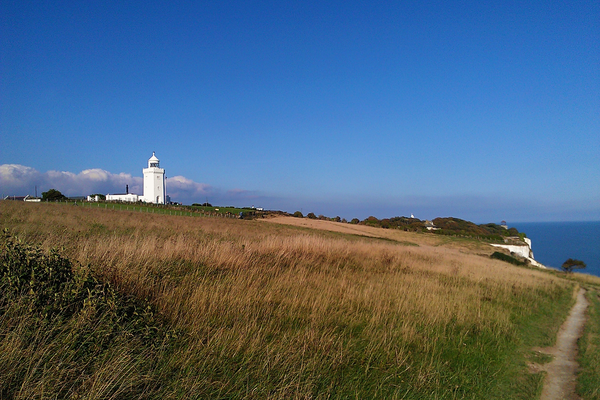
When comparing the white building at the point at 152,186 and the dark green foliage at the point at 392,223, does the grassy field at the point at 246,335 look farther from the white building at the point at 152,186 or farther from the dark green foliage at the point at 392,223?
the white building at the point at 152,186

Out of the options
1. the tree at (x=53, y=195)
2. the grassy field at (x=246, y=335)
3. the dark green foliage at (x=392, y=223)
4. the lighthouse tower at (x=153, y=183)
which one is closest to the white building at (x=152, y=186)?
the lighthouse tower at (x=153, y=183)

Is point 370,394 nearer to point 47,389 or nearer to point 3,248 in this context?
point 47,389

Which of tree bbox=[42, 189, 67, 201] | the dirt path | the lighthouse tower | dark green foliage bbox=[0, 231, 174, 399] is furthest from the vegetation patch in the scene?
the lighthouse tower

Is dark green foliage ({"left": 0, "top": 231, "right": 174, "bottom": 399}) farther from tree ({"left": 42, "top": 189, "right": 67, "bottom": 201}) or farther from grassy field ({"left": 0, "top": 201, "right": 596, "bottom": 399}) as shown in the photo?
tree ({"left": 42, "top": 189, "right": 67, "bottom": 201})

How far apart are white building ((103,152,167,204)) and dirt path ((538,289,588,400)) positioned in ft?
293

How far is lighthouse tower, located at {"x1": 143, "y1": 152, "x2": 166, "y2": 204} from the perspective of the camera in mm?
88312

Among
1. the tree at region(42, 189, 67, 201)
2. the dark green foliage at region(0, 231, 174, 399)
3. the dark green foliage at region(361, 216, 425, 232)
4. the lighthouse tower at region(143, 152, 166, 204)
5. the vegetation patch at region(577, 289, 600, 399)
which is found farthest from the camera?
the lighthouse tower at region(143, 152, 166, 204)

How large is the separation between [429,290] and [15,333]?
10.3 metres

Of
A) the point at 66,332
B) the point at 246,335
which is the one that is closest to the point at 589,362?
the point at 246,335

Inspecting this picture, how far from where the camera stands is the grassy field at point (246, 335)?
3791 millimetres

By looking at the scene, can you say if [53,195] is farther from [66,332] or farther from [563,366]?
[563,366]

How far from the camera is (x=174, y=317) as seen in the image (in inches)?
216

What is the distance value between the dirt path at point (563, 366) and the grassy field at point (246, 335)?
0.24 meters

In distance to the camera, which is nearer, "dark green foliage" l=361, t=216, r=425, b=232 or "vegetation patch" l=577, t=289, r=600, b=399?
"vegetation patch" l=577, t=289, r=600, b=399
